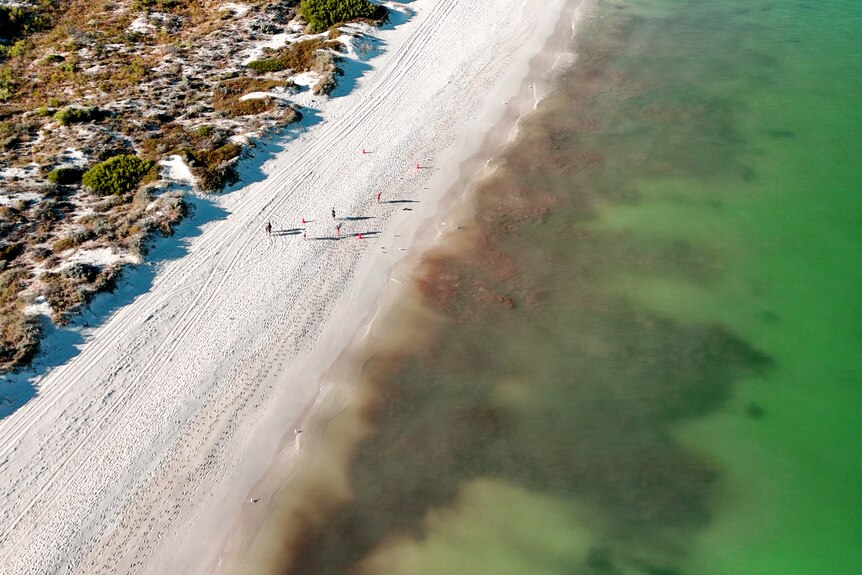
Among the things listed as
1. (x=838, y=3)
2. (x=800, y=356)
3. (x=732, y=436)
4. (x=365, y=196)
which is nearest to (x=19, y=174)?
(x=365, y=196)

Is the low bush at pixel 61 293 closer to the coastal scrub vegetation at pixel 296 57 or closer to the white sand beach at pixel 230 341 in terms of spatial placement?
the white sand beach at pixel 230 341

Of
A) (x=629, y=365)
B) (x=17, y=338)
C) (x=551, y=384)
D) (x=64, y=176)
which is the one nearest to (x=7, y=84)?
(x=64, y=176)

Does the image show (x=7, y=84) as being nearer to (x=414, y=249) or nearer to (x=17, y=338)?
(x=17, y=338)

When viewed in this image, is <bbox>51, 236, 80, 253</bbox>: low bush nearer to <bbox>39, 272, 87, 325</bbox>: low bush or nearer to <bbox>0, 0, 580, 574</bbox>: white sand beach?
<bbox>39, 272, 87, 325</bbox>: low bush

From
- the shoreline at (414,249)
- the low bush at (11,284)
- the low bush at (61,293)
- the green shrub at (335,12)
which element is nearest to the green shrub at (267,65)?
the green shrub at (335,12)

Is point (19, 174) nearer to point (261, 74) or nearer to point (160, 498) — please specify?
point (261, 74)

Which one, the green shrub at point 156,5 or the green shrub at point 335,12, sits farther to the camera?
the green shrub at point 156,5
